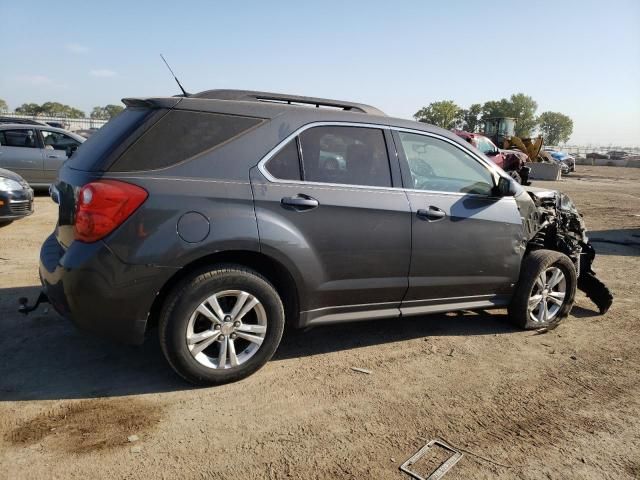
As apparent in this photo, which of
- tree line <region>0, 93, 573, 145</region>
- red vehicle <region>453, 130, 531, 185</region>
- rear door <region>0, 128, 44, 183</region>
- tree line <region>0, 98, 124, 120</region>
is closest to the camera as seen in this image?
rear door <region>0, 128, 44, 183</region>

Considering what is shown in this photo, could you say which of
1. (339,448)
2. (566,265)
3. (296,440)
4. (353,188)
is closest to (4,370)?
(296,440)

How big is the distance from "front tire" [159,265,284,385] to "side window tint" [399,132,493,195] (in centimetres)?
150

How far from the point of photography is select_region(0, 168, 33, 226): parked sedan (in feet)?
24.0

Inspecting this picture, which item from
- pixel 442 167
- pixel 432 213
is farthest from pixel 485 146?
pixel 432 213

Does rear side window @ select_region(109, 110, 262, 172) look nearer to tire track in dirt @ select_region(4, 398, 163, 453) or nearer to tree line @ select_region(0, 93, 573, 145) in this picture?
tire track in dirt @ select_region(4, 398, 163, 453)

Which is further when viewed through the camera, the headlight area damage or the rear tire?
the headlight area damage

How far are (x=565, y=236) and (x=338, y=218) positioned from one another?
2.77m

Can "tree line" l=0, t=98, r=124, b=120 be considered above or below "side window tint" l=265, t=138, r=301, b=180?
above

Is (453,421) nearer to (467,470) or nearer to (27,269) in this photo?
(467,470)

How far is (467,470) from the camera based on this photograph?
8.38ft

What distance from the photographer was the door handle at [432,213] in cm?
376

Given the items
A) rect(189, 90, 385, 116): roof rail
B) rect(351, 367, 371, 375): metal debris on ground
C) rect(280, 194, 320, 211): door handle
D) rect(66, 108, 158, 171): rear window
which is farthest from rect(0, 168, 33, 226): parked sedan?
rect(351, 367, 371, 375): metal debris on ground

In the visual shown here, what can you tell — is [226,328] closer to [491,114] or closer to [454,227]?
[454,227]

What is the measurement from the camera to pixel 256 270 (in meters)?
3.36
